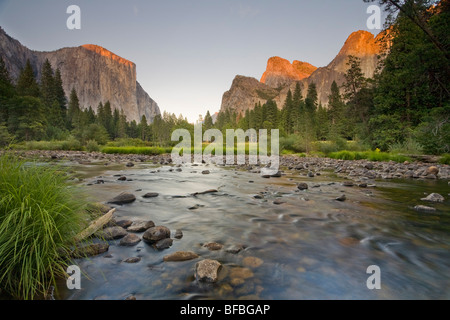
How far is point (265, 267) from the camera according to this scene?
220cm

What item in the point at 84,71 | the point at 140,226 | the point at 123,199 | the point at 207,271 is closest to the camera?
the point at 207,271

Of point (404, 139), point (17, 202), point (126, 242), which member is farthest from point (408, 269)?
point (404, 139)

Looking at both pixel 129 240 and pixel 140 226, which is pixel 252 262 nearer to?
pixel 129 240

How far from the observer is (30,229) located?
5.61 feet

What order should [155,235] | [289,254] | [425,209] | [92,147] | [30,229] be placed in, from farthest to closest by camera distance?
[92,147], [425,209], [155,235], [289,254], [30,229]

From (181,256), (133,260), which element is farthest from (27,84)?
(181,256)

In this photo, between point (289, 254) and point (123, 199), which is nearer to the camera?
point (289, 254)

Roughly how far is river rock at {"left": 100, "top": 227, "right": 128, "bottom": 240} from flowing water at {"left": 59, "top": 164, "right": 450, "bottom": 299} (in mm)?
152

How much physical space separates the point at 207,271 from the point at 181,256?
0.48 metres

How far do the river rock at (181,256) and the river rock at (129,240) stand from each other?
631mm

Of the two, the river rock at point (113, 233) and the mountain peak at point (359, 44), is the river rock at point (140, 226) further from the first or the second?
the mountain peak at point (359, 44)

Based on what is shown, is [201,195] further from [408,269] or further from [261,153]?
[261,153]

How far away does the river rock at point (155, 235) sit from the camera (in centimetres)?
278

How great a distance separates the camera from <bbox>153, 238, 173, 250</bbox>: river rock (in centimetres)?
259
